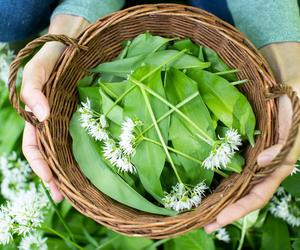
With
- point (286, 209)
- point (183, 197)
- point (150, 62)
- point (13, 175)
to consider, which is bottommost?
point (13, 175)

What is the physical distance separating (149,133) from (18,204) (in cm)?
23

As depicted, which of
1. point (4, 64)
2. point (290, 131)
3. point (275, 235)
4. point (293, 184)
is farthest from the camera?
point (4, 64)

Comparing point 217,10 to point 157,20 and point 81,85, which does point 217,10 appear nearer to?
point 157,20

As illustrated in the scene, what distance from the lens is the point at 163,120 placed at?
2.24 ft

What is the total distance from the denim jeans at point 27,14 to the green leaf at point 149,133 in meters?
0.32

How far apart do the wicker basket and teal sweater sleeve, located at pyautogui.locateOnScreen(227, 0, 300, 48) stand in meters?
0.09

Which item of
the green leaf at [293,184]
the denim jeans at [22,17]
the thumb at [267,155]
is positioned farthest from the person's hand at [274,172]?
the denim jeans at [22,17]

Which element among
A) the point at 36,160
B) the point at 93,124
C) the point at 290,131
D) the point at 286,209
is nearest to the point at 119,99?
the point at 93,124

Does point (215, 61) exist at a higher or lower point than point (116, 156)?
higher

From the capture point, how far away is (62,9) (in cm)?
84

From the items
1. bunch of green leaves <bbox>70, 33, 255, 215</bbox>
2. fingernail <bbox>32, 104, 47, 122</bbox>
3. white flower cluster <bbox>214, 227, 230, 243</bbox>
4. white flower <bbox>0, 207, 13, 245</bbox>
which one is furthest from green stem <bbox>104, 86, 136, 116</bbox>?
white flower cluster <bbox>214, 227, 230, 243</bbox>

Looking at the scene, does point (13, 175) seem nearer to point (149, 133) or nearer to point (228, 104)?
point (149, 133)

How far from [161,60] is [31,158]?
26 centimetres

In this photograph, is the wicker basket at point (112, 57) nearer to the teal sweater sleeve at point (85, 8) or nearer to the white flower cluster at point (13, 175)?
the teal sweater sleeve at point (85, 8)
